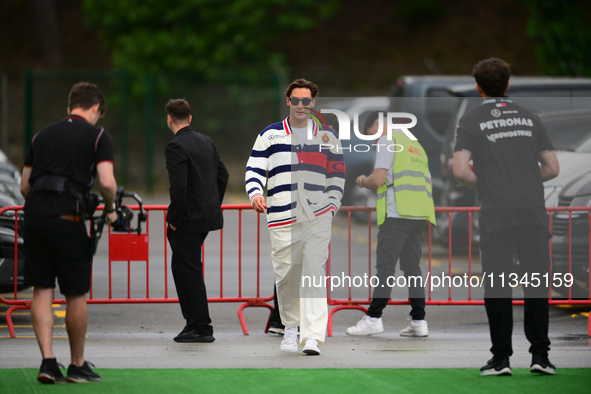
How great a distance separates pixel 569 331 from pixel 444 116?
6.19m

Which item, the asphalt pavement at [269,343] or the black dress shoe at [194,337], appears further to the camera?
the black dress shoe at [194,337]

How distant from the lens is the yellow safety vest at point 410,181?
787cm

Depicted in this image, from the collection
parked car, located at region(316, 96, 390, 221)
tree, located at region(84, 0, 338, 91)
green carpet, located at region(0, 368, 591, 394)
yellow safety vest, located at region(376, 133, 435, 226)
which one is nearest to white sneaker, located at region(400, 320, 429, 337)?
yellow safety vest, located at region(376, 133, 435, 226)

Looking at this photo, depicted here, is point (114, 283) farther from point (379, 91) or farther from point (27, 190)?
point (379, 91)

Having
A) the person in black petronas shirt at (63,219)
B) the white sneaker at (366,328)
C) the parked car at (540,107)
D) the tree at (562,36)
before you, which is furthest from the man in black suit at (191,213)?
the tree at (562,36)

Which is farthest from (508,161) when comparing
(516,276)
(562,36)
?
(562,36)

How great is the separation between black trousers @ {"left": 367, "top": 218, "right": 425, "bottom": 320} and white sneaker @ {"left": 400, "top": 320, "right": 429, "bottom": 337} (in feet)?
0.13

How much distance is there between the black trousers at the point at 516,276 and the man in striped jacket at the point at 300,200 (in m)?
1.35

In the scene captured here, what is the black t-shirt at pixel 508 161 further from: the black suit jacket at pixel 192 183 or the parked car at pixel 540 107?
the parked car at pixel 540 107

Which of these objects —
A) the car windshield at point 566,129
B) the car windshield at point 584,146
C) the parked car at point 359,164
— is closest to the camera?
the car windshield at point 584,146

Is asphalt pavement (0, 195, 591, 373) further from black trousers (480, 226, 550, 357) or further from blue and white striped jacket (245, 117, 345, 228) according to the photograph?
blue and white striped jacket (245, 117, 345, 228)

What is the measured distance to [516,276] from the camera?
627 centimetres

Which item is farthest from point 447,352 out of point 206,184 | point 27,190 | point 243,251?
point 243,251

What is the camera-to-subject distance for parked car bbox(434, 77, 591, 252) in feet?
36.6
